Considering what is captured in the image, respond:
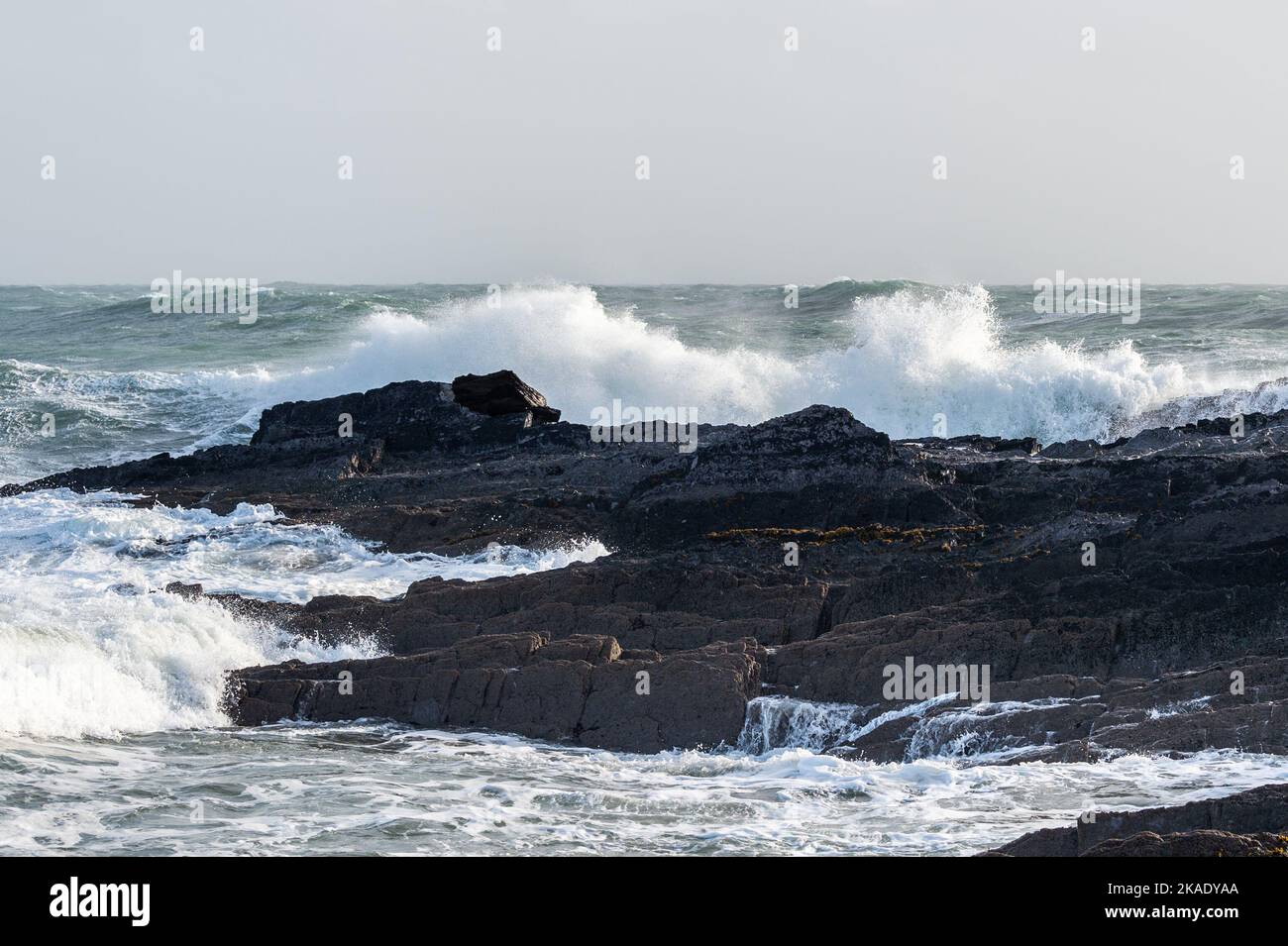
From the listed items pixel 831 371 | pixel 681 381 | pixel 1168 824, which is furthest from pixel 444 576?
pixel 831 371

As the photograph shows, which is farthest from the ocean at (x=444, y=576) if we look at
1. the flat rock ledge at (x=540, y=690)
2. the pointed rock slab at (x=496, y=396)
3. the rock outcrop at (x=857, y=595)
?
the pointed rock slab at (x=496, y=396)

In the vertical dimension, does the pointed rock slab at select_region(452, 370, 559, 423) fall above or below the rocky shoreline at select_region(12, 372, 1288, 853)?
above

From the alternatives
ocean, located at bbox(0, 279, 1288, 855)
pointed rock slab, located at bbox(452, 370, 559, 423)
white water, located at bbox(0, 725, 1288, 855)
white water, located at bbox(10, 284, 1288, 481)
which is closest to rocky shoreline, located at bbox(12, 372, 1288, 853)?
ocean, located at bbox(0, 279, 1288, 855)

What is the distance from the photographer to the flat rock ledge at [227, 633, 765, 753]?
10.2m

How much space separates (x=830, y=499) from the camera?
1408 cm

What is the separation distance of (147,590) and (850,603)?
254 inches

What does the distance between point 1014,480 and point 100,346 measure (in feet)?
101

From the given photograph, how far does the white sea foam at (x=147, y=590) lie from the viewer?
10891mm

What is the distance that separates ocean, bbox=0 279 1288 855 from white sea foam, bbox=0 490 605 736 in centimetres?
3

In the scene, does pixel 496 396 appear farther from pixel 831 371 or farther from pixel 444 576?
pixel 831 371

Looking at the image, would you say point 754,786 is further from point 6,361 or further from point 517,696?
point 6,361

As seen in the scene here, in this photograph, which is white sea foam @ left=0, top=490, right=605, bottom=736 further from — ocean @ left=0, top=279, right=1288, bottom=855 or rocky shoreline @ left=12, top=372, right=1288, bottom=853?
rocky shoreline @ left=12, top=372, right=1288, bottom=853

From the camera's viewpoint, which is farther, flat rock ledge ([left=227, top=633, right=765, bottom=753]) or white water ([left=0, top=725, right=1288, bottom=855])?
flat rock ledge ([left=227, top=633, right=765, bottom=753])

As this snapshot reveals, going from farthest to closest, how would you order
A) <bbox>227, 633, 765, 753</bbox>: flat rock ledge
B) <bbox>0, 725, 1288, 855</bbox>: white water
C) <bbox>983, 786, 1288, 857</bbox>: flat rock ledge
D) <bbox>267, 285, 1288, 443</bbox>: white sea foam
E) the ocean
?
1. <bbox>267, 285, 1288, 443</bbox>: white sea foam
2. <bbox>227, 633, 765, 753</bbox>: flat rock ledge
3. the ocean
4. <bbox>0, 725, 1288, 855</bbox>: white water
5. <bbox>983, 786, 1288, 857</bbox>: flat rock ledge
